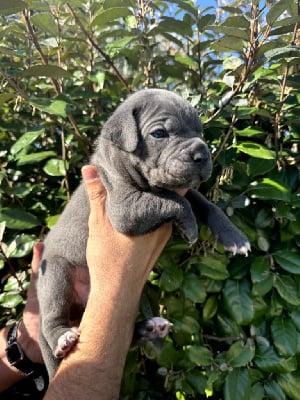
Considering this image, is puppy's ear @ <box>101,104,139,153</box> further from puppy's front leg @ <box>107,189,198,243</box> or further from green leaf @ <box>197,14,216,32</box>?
green leaf @ <box>197,14,216,32</box>

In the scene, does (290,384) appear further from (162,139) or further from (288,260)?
(162,139)

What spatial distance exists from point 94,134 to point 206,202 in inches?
37.6

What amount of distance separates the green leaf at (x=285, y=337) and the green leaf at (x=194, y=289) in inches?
14.8

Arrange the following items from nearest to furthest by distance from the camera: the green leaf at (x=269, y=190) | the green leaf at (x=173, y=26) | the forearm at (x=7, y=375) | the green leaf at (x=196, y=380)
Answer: the green leaf at (x=269, y=190)
the green leaf at (x=196, y=380)
the green leaf at (x=173, y=26)
the forearm at (x=7, y=375)

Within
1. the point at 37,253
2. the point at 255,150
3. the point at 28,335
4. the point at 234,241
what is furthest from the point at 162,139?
the point at 28,335

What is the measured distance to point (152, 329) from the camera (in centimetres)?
212

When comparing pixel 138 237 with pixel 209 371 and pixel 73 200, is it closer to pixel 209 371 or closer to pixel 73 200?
pixel 73 200

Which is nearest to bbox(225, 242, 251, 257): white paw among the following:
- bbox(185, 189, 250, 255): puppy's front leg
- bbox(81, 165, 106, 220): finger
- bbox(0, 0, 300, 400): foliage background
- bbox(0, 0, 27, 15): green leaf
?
bbox(185, 189, 250, 255): puppy's front leg

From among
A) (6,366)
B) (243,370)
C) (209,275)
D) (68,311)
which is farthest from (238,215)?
(6,366)

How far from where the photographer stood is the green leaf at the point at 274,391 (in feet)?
6.99

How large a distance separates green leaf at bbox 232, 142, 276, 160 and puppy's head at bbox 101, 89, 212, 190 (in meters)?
0.25

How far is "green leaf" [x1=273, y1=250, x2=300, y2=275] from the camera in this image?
6.91 ft

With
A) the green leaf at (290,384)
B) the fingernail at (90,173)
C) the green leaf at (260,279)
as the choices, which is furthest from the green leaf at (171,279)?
the green leaf at (290,384)

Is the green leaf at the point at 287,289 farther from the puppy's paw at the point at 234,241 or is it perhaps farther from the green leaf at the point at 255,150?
the green leaf at the point at 255,150
